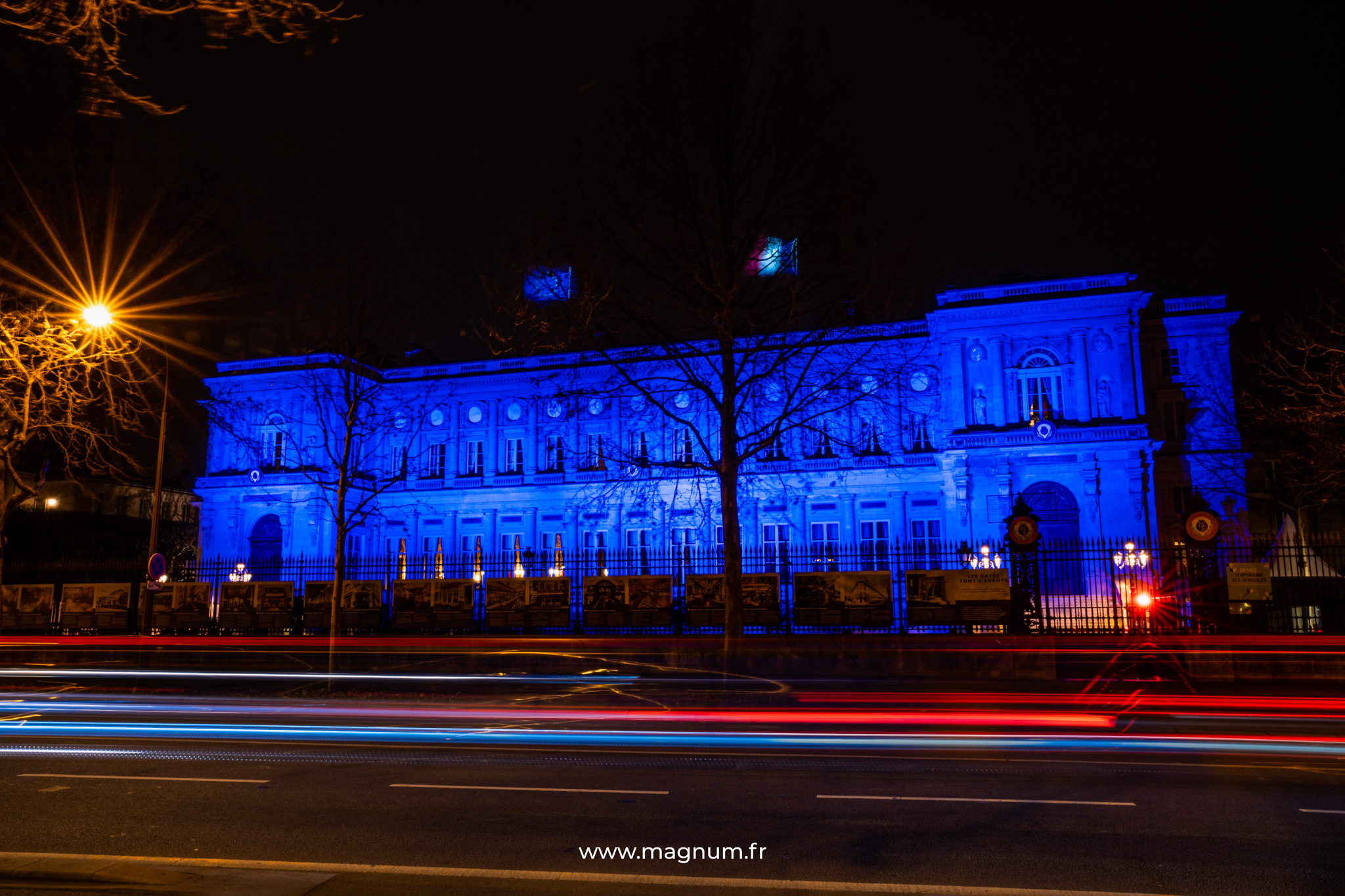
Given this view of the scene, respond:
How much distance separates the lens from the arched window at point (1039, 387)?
42.1 meters

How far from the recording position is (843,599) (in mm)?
21047

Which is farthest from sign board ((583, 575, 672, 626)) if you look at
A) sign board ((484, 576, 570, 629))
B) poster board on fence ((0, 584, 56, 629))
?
poster board on fence ((0, 584, 56, 629))

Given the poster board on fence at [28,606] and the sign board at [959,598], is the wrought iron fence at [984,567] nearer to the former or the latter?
the poster board on fence at [28,606]

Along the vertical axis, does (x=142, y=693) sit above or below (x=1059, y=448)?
below

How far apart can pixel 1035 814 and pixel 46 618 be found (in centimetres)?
2663

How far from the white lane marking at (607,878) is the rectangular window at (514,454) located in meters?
50.2

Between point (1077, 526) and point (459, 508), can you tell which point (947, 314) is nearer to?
point (1077, 526)

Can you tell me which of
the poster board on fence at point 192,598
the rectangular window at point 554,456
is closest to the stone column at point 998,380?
the rectangular window at point 554,456

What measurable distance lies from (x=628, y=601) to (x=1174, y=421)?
36422 mm

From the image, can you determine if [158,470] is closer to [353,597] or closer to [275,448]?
[353,597]

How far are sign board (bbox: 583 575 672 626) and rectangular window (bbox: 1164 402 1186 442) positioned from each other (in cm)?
3496

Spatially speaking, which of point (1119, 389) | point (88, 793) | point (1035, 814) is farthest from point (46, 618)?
point (1119, 389)

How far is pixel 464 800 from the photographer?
24.7 feet

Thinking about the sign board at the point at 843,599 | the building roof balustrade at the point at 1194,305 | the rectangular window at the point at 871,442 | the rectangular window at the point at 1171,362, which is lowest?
the sign board at the point at 843,599
